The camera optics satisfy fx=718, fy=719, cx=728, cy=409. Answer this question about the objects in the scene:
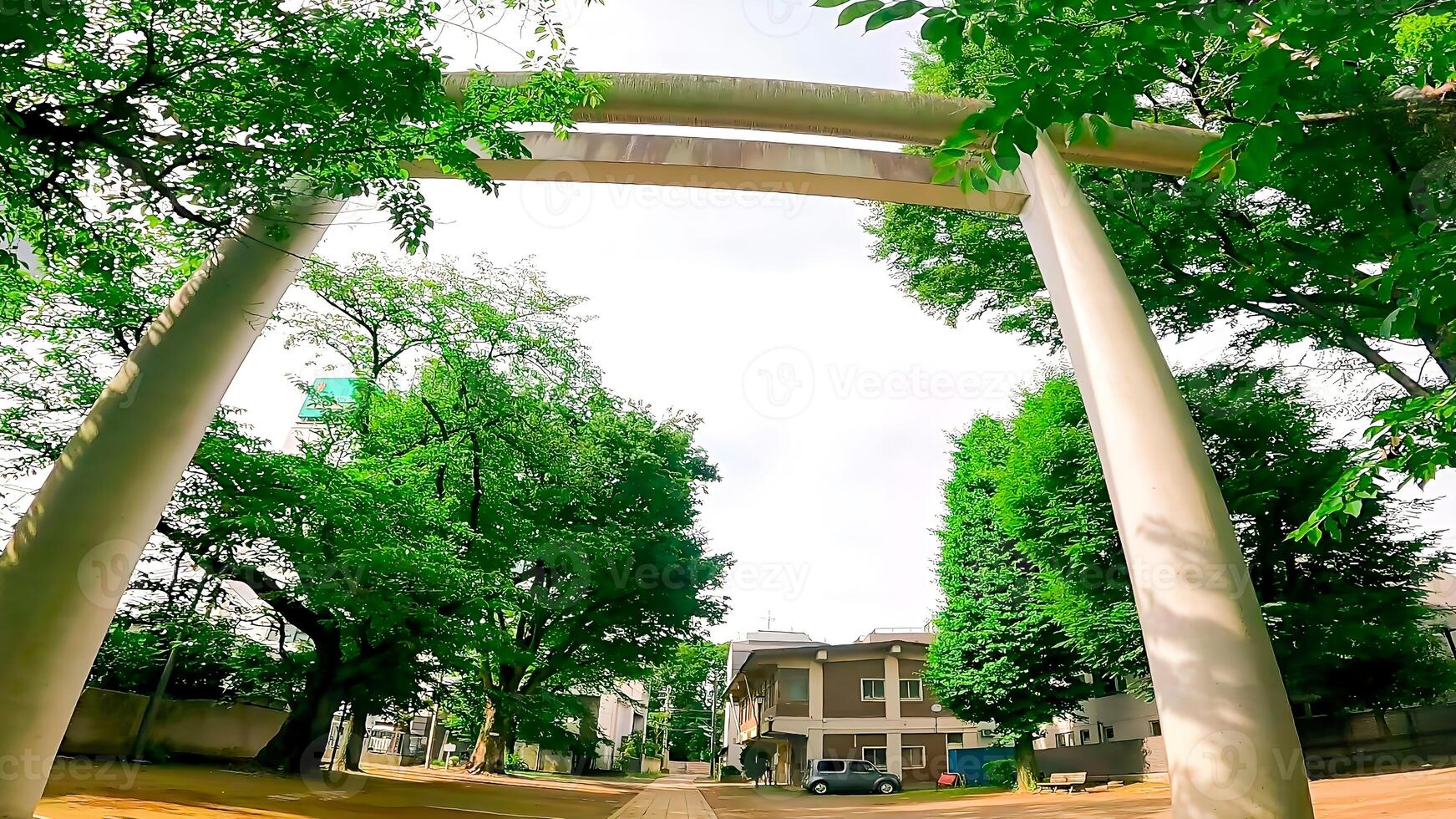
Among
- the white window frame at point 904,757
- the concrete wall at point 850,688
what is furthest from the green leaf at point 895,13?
the white window frame at point 904,757

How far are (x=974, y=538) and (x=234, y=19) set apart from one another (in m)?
17.5

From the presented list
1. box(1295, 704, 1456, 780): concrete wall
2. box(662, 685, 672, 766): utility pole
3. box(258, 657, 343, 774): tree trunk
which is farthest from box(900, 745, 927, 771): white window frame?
box(662, 685, 672, 766): utility pole

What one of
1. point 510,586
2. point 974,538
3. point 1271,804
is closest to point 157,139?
→ point 1271,804

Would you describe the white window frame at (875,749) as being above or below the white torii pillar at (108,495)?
below

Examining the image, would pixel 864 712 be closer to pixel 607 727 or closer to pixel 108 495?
pixel 607 727

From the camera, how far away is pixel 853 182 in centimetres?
647

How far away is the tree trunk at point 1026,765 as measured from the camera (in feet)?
52.6

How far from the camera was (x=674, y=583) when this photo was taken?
17.0 m

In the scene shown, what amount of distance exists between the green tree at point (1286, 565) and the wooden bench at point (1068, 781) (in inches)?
118

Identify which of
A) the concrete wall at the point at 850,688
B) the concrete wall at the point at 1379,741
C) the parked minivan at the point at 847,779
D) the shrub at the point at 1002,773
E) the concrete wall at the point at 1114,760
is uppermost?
the concrete wall at the point at 850,688

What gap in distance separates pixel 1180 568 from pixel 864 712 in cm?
2308

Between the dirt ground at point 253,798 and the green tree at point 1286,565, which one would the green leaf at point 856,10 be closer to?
the dirt ground at point 253,798

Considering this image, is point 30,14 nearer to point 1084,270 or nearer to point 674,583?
point 1084,270

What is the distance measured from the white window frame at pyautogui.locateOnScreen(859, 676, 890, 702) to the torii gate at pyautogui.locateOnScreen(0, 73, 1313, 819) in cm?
2238
